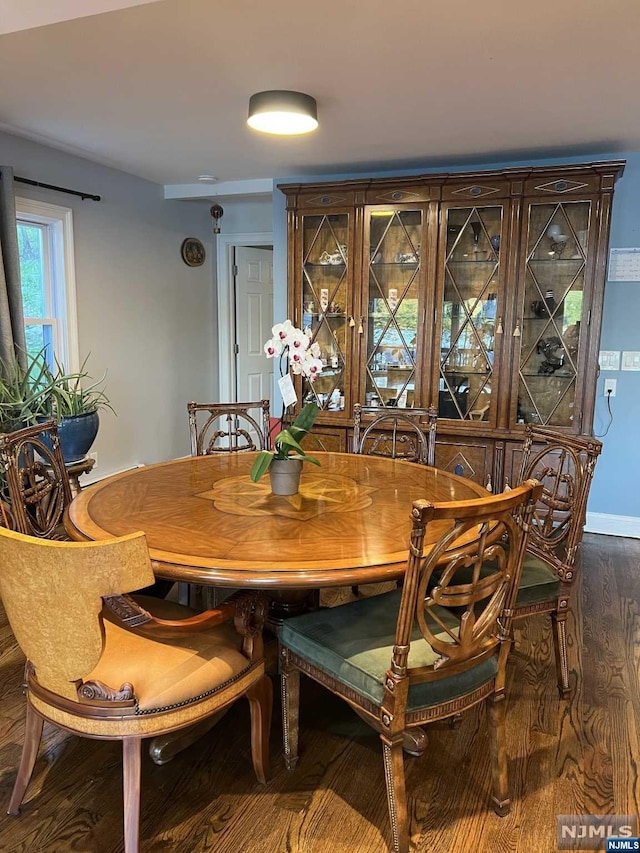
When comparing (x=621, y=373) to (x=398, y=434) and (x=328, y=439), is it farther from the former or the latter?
(x=328, y=439)

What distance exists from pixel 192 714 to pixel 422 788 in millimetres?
754

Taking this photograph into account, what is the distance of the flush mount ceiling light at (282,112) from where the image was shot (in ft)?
9.14

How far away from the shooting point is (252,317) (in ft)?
19.4

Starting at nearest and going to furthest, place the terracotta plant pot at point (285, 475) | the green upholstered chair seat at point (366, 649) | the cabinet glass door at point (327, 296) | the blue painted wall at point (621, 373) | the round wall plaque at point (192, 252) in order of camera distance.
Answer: the green upholstered chair seat at point (366, 649)
the terracotta plant pot at point (285, 475)
the blue painted wall at point (621, 373)
the cabinet glass door at point (327, 296)
the round wall plaque at point (192, 252)

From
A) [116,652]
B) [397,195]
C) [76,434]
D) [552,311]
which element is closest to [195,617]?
[116,652]

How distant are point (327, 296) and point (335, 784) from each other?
3.07 metres

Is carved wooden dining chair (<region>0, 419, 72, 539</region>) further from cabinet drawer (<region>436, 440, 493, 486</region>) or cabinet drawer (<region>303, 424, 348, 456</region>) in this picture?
cabinet drawer (<region>436, 440, 493, 486</region>)

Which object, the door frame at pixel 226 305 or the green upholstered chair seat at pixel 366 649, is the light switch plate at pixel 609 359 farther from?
the door frame at pixel 226 305

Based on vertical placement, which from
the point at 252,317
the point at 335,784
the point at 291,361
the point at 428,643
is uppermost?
the point at 252,317

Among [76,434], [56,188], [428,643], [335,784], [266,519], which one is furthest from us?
[56,188]

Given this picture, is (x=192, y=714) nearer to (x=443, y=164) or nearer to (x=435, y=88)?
(x=435, y=88)

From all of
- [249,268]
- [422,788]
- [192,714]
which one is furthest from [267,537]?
[249,268]

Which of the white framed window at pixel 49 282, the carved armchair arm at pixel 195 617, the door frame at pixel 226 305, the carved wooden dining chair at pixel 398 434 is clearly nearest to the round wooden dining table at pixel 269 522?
the carved armchair arm at pixel 195 617

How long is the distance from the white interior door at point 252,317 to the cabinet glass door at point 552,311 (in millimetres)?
2764
